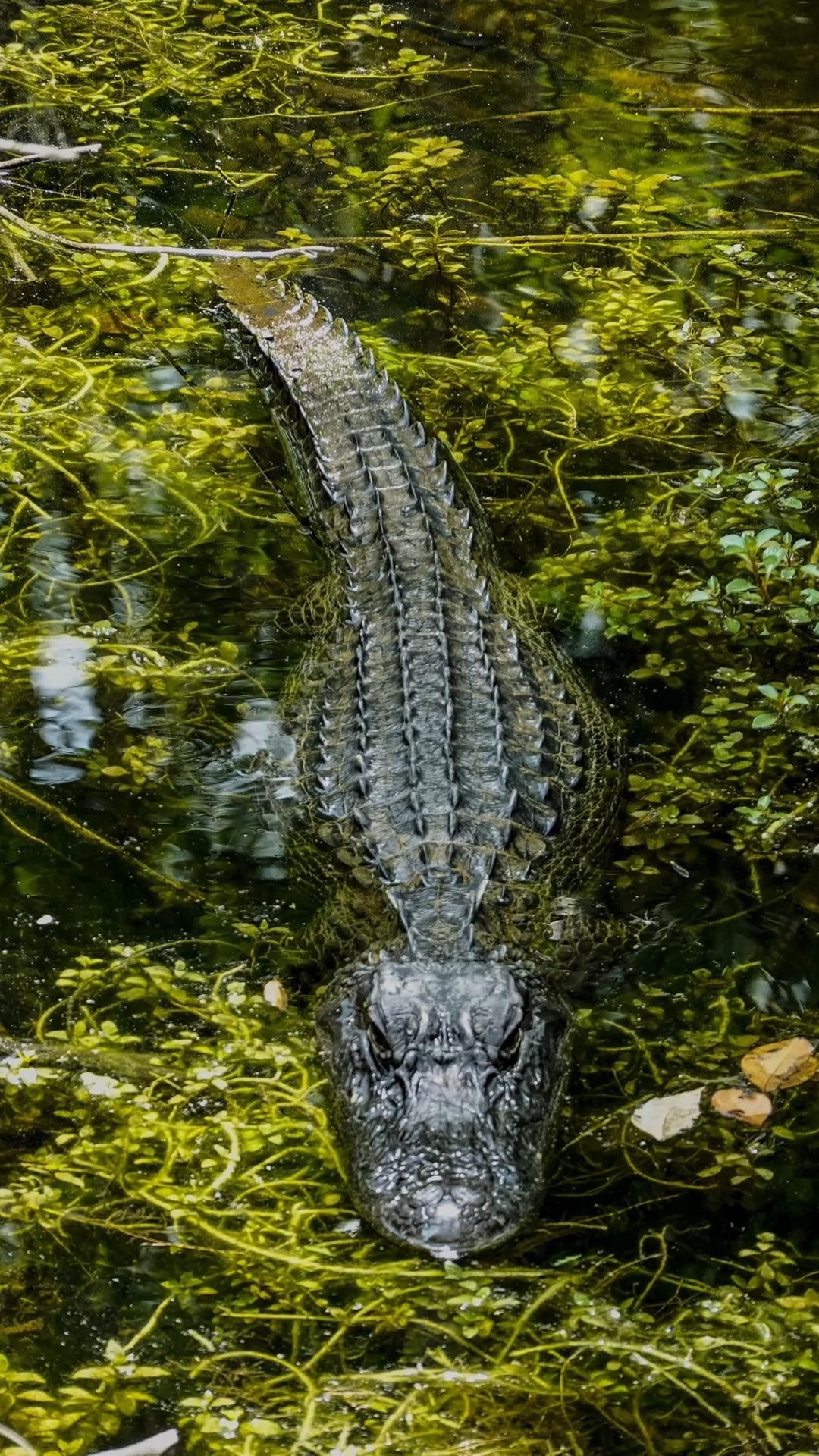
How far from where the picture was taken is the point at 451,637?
461 cm

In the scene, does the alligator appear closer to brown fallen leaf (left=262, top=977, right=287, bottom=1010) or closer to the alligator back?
the alligator back

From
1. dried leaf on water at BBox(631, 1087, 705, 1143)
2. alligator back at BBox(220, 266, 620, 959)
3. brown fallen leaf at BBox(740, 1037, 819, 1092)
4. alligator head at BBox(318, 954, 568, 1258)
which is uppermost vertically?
alligator back at BBox(220, 266, 620, 959)

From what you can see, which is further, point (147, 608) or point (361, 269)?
point (361, 269)

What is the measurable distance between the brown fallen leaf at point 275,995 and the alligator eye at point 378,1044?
0.38 metres

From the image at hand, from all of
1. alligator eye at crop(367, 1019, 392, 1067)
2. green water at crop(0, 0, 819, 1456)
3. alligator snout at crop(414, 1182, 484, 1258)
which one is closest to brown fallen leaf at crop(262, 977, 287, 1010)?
green water at crop(0, 0, 819, 1456)

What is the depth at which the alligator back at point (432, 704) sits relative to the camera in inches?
158

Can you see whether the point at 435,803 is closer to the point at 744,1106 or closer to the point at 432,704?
the point at 432,704

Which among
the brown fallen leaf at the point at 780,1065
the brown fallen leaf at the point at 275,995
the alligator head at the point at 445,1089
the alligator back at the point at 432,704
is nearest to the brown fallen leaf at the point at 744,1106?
the brown fallen leaf at the point at 780,1065

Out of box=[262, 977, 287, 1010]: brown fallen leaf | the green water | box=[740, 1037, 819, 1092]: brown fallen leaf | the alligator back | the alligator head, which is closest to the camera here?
the green water

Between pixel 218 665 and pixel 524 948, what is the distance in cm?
160

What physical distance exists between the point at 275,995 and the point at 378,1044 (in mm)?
460

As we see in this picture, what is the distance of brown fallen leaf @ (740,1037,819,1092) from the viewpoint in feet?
11.6

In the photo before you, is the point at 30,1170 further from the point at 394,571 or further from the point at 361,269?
the point at 361,269

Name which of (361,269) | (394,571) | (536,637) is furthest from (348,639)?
(361,269)
